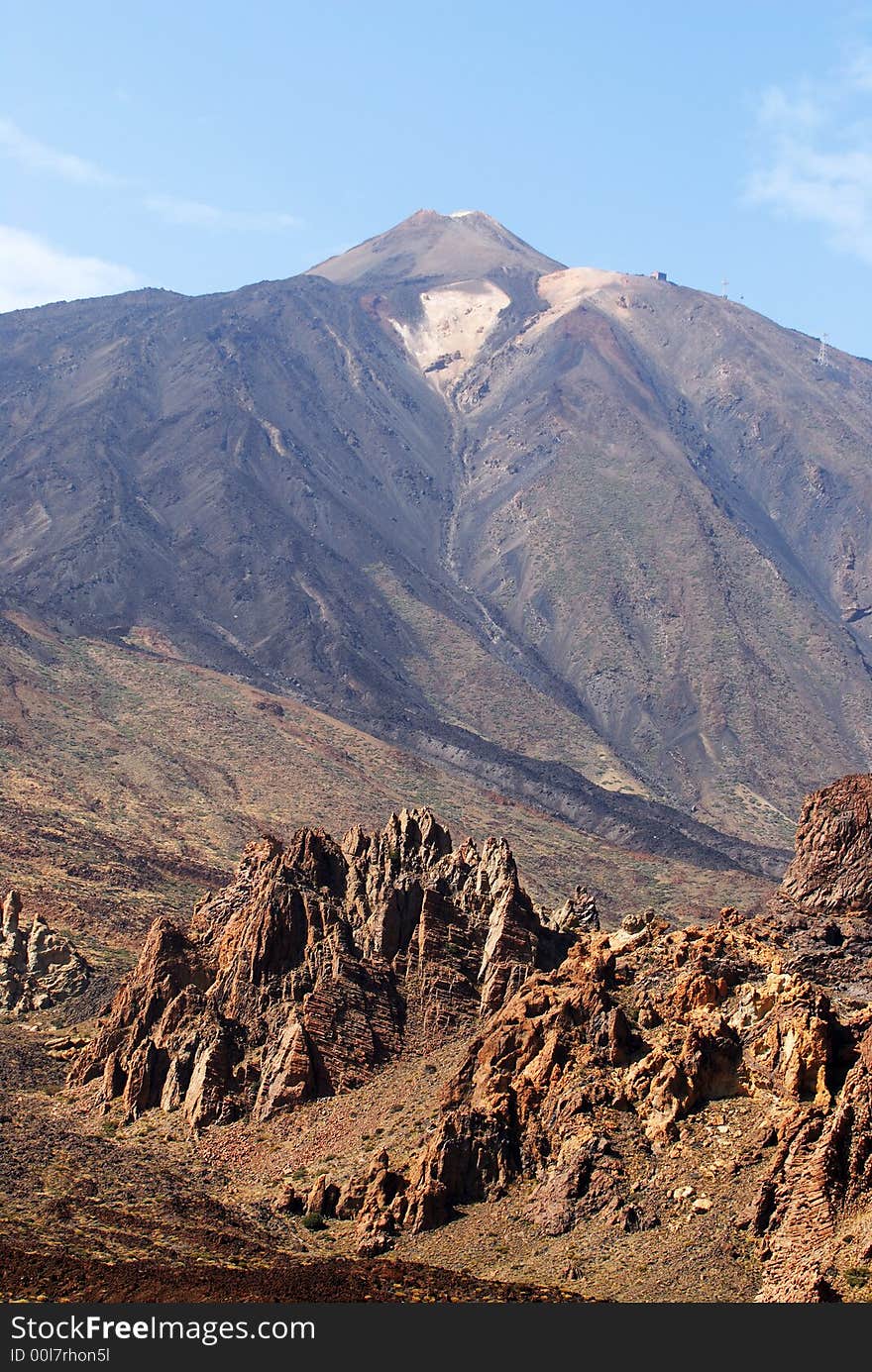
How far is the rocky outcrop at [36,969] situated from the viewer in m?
77.4

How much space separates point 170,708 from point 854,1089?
448ft

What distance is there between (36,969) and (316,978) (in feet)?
74.3

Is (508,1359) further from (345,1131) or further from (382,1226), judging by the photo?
(345,1131)

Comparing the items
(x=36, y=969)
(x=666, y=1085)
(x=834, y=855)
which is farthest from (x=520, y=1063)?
(x=36, y=969)

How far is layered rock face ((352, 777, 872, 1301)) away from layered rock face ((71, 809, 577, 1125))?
747cm

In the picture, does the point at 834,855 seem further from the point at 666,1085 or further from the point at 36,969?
the point at 36,969

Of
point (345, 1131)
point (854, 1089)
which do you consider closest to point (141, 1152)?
point (345, 1131)

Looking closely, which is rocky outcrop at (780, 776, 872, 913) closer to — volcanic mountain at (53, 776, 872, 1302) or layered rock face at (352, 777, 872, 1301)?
volcanic mountain at (53, 776, 872, 1302)

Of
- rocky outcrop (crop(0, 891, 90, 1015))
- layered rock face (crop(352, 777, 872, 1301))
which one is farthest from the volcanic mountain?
rocky outcrop (crop(0, 891, 90, 1015))

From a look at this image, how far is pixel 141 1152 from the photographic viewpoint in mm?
54719

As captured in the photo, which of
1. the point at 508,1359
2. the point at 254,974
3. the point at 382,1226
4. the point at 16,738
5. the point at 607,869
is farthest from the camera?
the point at 607,869

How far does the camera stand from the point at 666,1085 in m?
44.2

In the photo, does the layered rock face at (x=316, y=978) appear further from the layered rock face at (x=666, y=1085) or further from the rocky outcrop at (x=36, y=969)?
the rocky outcrop at (x=36, y=969)

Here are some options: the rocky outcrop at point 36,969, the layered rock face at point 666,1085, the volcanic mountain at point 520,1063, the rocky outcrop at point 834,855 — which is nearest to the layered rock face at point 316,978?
the volcanic mountain at point 520,1063
